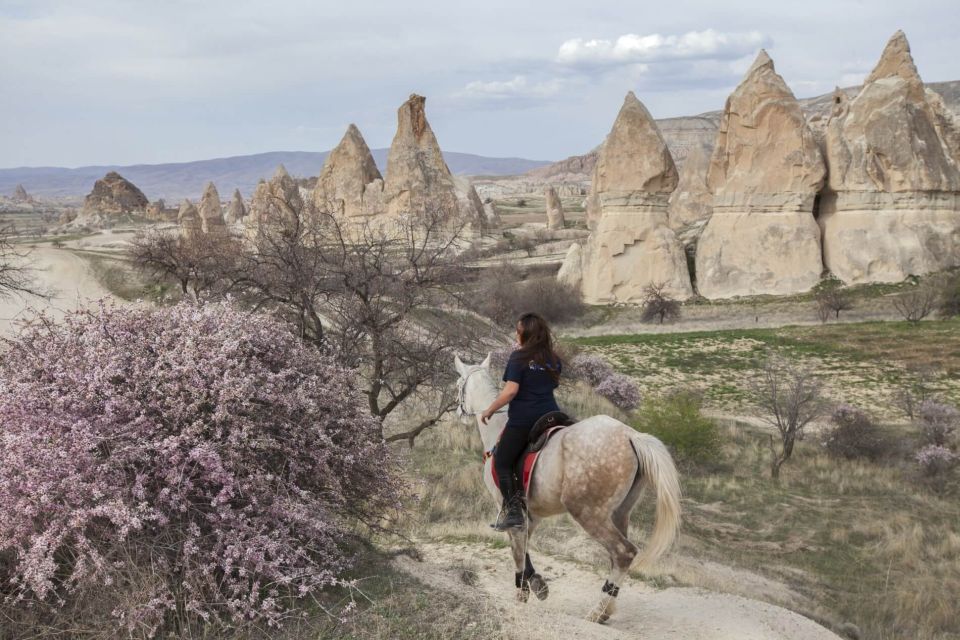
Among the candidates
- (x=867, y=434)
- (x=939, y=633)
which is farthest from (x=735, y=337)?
(x=939, y=633)

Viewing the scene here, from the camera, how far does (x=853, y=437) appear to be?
50.7 feet

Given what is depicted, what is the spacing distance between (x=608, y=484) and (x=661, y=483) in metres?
0.33

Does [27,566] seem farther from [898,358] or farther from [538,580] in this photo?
[898,358]

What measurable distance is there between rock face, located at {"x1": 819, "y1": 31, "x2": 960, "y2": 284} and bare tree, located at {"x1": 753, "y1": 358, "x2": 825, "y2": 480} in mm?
11930

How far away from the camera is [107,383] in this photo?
14.6 feet

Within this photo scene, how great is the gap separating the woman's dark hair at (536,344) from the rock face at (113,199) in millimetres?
73480

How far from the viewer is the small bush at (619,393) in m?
18.8

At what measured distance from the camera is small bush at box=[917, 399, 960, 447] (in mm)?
14766

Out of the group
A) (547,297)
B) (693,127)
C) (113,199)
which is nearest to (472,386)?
(547,297)

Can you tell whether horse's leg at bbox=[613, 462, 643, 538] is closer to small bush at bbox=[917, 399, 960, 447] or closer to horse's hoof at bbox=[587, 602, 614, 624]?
horse's hoof at bbox=[587, 602, 614, 624]

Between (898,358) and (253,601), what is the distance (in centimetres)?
2173

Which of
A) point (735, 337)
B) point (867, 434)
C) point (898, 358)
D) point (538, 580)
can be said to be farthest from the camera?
point (735, 337)

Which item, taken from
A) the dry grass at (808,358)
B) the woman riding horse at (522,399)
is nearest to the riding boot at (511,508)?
the woman riding horse at (522,399)

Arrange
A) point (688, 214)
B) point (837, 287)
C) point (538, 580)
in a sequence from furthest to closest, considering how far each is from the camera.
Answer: point (688, 214), point (837, 287), point (538, 580)
